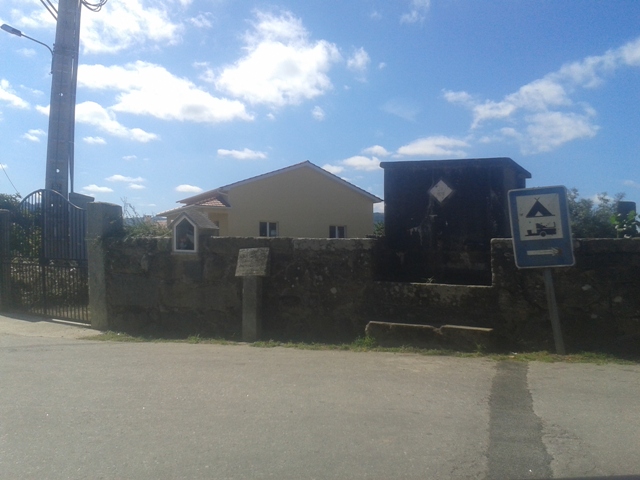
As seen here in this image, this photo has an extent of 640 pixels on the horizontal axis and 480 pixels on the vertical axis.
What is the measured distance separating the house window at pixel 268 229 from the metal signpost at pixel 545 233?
20295 millimetres

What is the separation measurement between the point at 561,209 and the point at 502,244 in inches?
37.0

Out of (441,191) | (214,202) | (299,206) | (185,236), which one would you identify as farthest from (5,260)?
(299,206)

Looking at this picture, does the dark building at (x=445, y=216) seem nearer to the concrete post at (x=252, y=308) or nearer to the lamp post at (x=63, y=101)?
the concrete post at (x=252, y=308)

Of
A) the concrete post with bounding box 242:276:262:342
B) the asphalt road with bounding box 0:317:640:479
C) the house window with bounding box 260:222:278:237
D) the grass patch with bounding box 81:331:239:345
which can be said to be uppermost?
the house window with bounding box 260:222:278:237

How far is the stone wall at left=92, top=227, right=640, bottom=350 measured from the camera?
715cm

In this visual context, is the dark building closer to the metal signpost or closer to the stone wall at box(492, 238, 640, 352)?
the stone wall at box(492, 238, 640, 352)

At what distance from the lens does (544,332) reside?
7.36m

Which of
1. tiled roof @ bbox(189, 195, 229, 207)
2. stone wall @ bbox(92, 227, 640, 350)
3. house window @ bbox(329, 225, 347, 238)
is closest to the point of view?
stone wall @ bbox(92, 227, 640, 350)

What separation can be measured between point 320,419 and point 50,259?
900cm

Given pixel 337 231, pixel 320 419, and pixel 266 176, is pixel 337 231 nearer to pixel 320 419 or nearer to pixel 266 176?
pixel 266 176

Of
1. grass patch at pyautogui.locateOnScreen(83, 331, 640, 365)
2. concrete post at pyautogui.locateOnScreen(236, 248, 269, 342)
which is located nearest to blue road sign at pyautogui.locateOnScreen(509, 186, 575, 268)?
grass patch at pyautogui.locateOnScreen(83, 331, 640, 365)

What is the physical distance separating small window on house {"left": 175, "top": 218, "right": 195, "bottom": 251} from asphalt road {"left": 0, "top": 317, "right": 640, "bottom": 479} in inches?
98.1

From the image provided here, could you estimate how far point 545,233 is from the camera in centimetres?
691

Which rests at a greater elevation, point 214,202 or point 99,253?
point 214,202
